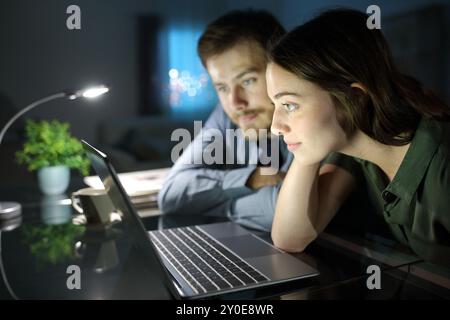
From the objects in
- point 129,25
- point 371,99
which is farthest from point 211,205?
point 129,25

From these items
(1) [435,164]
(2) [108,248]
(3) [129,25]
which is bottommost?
(2) [108,248]

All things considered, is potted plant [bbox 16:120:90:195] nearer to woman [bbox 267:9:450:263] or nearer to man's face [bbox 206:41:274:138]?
man's face [bbox 206:41:274:138]

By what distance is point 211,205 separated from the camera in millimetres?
1408

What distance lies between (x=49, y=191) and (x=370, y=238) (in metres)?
1.23

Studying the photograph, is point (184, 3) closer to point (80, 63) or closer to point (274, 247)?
point (80, 63)

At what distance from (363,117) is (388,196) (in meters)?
0.21

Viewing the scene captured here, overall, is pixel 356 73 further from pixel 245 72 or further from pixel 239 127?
pixel 239 127

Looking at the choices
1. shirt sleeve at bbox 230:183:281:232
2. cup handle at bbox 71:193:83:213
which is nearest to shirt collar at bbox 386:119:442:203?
shirt sleeve at bbox 230:183:281:232

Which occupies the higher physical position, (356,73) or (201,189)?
(356,73)

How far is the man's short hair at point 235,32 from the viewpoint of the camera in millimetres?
1455

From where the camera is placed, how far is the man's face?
1.43 metres

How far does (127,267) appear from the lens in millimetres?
958

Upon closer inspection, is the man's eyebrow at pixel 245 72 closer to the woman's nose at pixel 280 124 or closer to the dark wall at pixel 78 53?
the woman's nose at pixel 280 124

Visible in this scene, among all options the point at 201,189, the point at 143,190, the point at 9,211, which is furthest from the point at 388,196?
the point at 9,211
